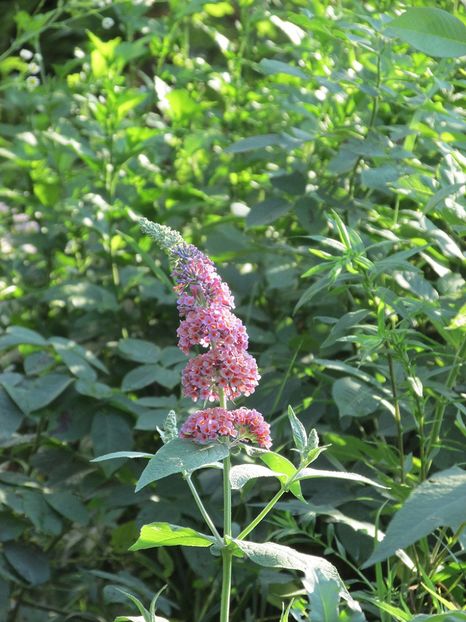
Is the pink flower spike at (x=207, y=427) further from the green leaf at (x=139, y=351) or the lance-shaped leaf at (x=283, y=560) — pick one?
the green leaf at (x=139, y=351)

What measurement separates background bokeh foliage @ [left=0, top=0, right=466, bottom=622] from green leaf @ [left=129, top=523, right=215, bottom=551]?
0.89 ft

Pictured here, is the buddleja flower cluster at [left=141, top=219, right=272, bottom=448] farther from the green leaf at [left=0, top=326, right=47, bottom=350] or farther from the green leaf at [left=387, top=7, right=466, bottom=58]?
the green leaf at [left=0, top=326, right=47, bottom=350]

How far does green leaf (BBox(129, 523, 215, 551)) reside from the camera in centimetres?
98

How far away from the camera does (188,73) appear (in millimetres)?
2285

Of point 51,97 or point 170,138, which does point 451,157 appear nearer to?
point 170,138

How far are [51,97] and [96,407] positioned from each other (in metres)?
1.10

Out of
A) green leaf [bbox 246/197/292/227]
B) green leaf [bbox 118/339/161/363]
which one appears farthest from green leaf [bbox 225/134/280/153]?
green leaf [bbox 118/339/161/363]

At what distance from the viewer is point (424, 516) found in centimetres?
80

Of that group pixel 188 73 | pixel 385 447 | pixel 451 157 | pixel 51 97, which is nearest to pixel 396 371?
pixel 385 447

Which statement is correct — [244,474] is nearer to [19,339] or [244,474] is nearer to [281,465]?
[281,465]

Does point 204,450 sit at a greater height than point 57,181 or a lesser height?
greater

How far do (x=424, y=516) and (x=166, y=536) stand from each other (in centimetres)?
29

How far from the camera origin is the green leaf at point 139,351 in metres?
1.75

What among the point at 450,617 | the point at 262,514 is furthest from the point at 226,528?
the point at 450,617
